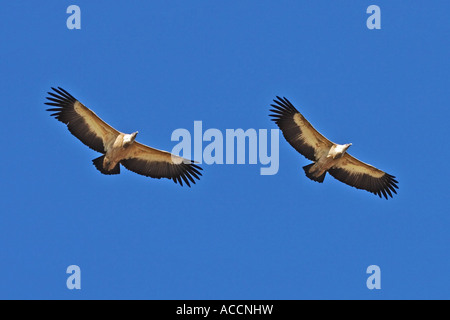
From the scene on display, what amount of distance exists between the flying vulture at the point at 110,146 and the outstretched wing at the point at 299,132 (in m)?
3.10

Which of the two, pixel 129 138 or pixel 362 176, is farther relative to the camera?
pixel 362 176

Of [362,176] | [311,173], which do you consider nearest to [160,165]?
[311,173]

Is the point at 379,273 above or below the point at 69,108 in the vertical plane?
below

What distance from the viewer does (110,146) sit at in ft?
103

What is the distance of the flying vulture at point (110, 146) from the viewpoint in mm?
31094

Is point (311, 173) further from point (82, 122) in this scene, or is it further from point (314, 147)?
point (82, 122)

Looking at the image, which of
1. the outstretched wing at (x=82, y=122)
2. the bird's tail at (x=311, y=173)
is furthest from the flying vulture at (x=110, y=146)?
the bird's tail at (x=311, y=173)

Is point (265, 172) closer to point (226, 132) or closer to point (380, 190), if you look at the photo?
point (226, 132)

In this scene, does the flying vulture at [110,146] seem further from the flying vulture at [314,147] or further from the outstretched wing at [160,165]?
the flying vulture at [314,147]

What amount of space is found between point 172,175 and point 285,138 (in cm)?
369

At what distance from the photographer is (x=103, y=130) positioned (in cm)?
3138

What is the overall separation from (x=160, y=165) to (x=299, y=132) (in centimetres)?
443
